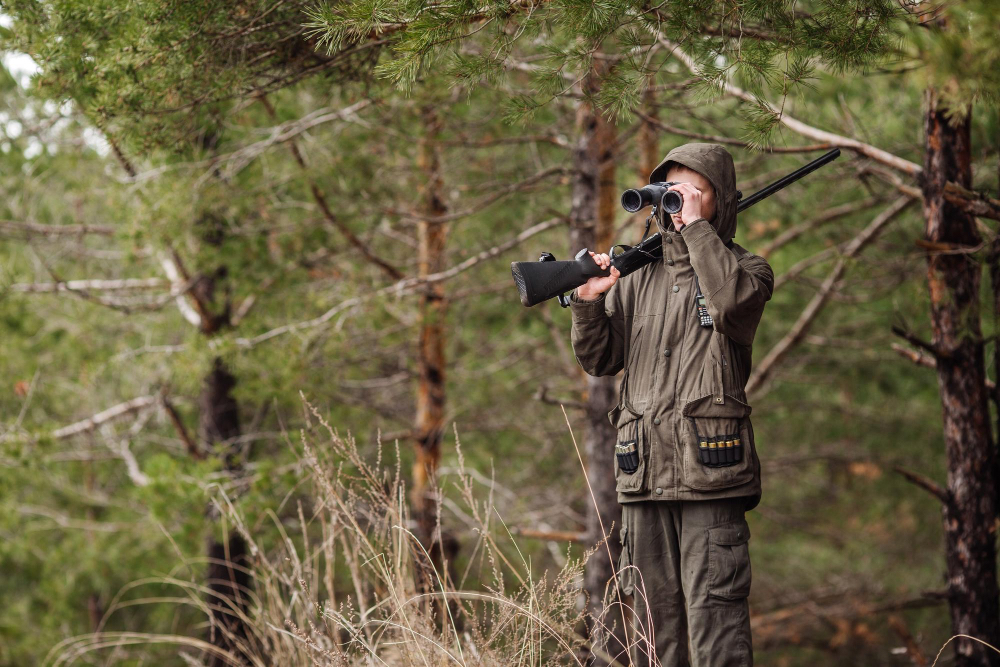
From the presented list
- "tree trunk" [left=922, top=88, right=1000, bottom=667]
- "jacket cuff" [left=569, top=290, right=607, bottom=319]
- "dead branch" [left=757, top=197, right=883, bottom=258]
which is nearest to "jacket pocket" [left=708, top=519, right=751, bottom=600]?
"jacket cuff" [left=569, top=290, right=607, bottom=319]

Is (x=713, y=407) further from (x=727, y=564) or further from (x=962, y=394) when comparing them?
(x=962, y=394)

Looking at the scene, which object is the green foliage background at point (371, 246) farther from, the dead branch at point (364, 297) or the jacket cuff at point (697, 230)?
the jacket cuff at point (697, 230)

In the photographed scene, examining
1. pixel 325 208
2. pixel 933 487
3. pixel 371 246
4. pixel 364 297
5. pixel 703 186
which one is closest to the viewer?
pixel 703 186

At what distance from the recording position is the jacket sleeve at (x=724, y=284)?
2361 mm

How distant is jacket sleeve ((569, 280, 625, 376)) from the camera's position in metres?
2.71

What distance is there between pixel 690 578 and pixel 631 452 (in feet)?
1.37

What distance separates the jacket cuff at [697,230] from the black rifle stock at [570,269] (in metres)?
0.16

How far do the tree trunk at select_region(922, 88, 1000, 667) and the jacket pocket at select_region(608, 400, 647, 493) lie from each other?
1.99 meters

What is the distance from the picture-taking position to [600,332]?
9.02 feet

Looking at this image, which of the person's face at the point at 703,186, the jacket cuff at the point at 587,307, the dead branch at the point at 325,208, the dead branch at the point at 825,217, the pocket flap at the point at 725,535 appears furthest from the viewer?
the dead branch at the point at 825,217

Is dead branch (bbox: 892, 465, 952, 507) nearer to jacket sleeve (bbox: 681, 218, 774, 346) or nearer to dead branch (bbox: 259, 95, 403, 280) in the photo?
jacket sleeve (bbox: 681, 218, 774, 346)

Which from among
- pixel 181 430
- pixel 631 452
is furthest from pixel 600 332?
pixel 181 430

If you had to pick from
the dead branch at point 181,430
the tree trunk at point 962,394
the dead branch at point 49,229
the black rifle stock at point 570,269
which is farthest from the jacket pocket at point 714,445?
the dead branch at point 49,229

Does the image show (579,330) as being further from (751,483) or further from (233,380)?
(233,380)
